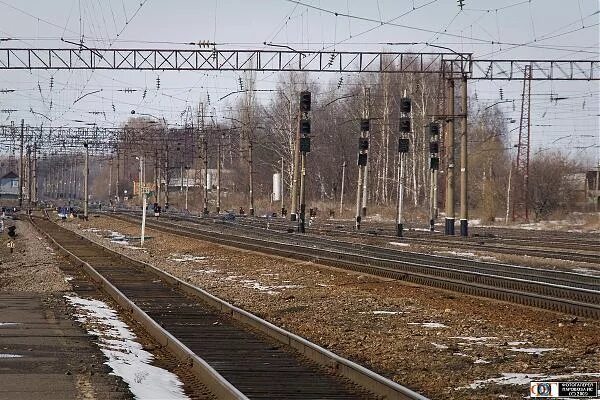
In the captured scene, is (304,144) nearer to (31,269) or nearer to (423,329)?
(31,269)

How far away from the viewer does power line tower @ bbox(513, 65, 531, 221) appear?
223ft

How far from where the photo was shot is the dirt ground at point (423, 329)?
11617 mm

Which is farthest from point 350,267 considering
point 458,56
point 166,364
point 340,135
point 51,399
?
point 340,135

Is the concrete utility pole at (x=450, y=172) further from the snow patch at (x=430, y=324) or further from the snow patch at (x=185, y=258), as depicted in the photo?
the snow patch at (x=430, y=324)

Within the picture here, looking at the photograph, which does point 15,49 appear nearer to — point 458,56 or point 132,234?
point 132,234

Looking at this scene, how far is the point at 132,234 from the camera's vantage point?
59.2 meters

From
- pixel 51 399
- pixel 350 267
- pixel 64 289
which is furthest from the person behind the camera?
pixel 350 267

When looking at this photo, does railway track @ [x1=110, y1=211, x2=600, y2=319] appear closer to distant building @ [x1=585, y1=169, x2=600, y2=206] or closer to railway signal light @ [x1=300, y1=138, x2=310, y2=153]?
railway signal light @ [x1=300, y1=138, x2=310, y2=153]

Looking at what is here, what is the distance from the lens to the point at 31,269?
103 feet

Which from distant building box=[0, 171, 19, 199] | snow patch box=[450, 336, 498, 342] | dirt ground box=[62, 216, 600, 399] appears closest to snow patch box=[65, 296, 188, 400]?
dirt ground box=[62, 216, 600, 399]

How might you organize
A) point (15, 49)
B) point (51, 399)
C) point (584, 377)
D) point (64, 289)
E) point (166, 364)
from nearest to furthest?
point (51, 399), point (584, 377), point (166, 364), point (64, 289), point (15, 49)

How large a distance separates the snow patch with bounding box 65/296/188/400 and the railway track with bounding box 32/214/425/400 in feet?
1.27

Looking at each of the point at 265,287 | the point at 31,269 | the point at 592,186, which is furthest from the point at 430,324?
the point at 592,186

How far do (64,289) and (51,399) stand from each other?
14556mm
